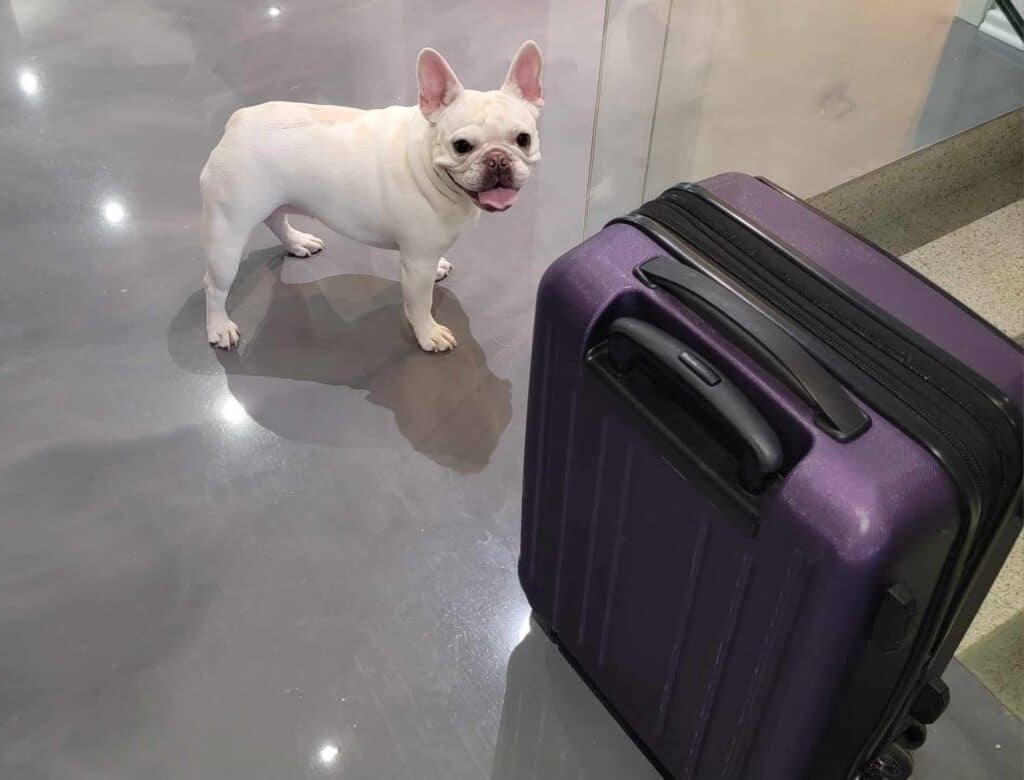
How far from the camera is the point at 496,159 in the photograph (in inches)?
52.6

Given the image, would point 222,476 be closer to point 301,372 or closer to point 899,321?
point 301,372

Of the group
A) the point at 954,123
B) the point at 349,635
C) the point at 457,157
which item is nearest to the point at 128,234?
the point at 457,157

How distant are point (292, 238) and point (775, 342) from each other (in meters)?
1.19

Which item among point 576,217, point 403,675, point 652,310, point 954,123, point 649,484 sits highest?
point 652,310

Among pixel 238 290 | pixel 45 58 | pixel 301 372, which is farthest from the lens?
pixel 45 58

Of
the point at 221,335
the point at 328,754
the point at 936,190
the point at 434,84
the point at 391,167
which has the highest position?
the point at 434,84

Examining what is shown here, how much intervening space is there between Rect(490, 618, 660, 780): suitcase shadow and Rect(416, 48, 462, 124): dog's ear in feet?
2.39

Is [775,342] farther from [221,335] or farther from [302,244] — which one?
[302,244]

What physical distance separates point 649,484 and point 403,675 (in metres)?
0.50

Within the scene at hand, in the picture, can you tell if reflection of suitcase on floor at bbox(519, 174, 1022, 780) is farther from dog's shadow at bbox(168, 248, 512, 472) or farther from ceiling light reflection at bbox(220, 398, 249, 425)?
ceiling light reflection at bbox(220, 398, 249, 425)

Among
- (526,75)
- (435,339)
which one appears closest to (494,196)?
(526,75)

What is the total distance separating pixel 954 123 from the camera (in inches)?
78.6

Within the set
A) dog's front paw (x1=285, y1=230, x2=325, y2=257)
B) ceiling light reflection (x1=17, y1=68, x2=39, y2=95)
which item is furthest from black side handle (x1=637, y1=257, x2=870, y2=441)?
ceiling light reflection (x1=17, y1=68, x2=39, y2=95)

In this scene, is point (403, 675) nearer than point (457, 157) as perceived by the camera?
Yes
